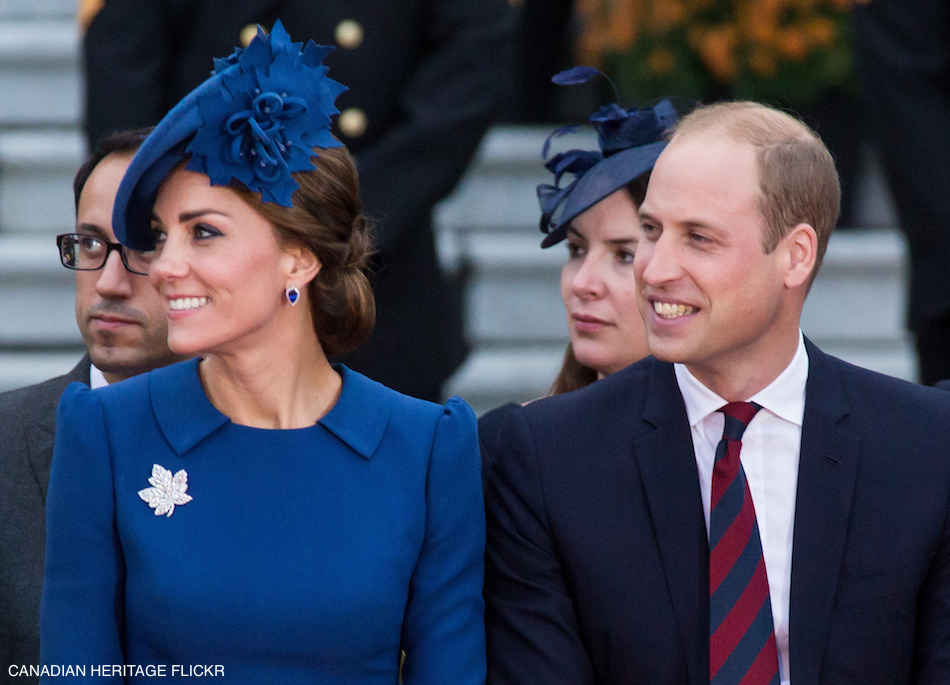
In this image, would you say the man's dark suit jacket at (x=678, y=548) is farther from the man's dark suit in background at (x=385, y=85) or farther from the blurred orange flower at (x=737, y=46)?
the blurred orange flower at (x=737, y=46)

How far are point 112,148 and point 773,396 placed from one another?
134 centimetres

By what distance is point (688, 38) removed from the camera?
4.90m

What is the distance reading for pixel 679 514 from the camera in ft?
6.91

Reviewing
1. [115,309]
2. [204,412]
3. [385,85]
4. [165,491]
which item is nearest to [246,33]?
[385,85]

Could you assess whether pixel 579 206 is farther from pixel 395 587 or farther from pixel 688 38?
pixel 688 38

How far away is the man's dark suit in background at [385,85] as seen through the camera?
3.12 metres

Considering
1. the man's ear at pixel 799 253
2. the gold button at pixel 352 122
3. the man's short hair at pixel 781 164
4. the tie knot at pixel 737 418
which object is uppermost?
the gold button at pixel 352 122

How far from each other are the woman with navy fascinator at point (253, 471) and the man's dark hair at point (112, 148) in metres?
0.45

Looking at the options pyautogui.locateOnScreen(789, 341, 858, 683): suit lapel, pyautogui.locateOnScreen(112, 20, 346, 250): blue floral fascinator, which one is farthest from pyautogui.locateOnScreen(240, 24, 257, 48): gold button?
pyautogui.locateOnScreen(789, 341, 858, 683): suit lapel

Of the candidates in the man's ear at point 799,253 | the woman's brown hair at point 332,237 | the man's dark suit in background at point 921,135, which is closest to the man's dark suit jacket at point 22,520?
the woman's brown hair at point 332,237

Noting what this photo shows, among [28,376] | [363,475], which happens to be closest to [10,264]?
[28,376]

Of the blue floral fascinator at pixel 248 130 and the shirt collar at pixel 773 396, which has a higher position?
the blue floral fascinator at pixel 248 130

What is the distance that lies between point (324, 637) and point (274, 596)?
98 mm

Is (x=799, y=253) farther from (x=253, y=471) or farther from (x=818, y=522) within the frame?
(x=253, y=471)
